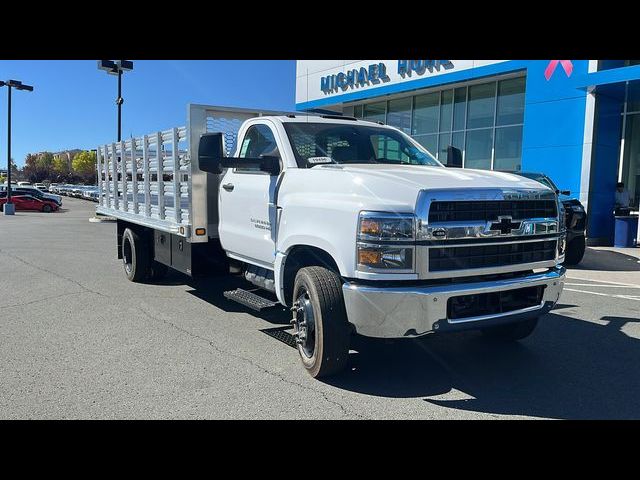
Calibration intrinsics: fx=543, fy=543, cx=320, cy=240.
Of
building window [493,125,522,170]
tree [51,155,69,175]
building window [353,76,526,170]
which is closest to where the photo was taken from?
building window [493,125,522,170]

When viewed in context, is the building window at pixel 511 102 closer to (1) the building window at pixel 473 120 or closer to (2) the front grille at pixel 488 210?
(1) the building window at pixel 473 120

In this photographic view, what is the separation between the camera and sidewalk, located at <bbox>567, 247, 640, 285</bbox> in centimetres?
1012

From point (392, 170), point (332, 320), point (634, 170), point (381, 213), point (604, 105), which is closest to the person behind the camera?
point (381, 213)

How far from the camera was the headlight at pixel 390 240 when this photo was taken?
380 centimetres

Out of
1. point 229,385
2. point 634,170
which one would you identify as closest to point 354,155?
point 229,385

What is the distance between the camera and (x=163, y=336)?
567cm

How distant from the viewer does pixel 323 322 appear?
13.5 feet

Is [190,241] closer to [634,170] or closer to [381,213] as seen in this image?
[381,213]

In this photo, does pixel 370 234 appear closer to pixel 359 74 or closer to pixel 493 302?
pixel 493 302

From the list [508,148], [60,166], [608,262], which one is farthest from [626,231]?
[60,166]

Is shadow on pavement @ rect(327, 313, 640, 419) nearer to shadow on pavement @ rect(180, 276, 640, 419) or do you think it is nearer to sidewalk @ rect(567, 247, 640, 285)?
shadow on pavement @ rect(180, 276, 640, 419)

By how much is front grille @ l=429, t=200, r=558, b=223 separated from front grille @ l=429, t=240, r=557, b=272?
8.5 inches

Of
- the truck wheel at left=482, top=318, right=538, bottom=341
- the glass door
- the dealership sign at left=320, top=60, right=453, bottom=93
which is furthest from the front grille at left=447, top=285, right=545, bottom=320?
the dealership sign at left=320, top=60, right=453, bottom=93

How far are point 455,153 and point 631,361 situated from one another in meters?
2.78
